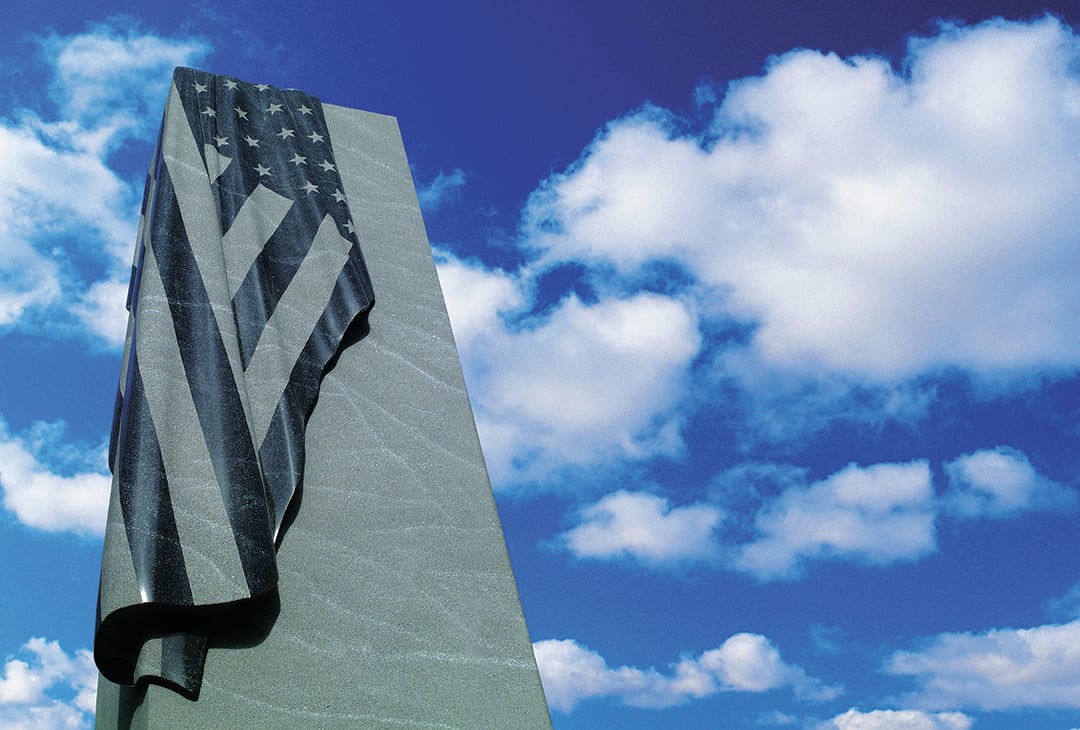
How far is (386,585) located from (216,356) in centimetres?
137

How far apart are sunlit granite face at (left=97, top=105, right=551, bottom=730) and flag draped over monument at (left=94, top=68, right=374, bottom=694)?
16 cm

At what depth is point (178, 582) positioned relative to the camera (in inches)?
146

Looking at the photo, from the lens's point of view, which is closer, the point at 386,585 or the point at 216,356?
the point at 386,585

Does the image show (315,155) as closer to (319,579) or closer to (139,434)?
(139,434)

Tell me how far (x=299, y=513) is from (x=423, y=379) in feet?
3.81

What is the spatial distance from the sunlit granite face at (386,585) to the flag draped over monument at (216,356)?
0.16 metres

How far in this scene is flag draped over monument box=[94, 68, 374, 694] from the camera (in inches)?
147

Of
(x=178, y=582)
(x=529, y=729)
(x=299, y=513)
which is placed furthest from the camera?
(x=299, y=513)

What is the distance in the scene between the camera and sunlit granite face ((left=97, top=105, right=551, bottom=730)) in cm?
379

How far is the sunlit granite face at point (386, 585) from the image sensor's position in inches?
149

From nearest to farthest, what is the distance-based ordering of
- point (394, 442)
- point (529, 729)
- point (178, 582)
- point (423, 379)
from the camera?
point (178, 582)
point (529, 729)
point (394, 442)
point (423, 379)

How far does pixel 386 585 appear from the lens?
4.28 m

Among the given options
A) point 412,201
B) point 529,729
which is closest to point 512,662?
point 529,729

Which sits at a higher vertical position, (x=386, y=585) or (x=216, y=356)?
(x=216, y=356)
